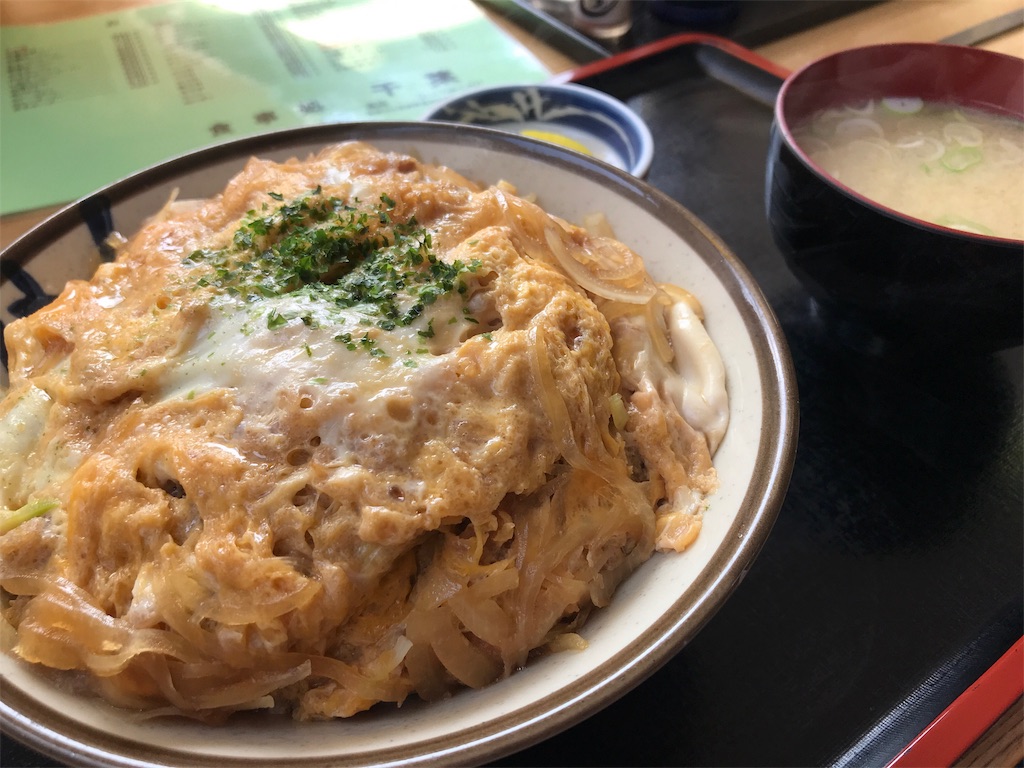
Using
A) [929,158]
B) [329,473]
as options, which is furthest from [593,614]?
[929,158]

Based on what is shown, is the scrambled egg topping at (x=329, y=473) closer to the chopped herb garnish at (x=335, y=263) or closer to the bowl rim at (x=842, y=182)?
the chopped herb garnish at (x=335, y=263)

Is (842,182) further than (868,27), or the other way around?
(868,27)

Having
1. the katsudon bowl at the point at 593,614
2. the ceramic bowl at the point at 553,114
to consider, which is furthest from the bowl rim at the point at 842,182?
the ceramic bowl at the point at 553,114

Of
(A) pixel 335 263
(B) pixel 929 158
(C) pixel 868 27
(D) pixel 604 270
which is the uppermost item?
(A) pixel 335 263

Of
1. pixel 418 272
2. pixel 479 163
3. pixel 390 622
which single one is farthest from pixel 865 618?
pixel 479 163

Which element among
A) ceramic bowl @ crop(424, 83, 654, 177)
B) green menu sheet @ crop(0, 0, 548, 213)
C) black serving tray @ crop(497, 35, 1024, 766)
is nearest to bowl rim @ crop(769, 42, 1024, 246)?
black serving tray @ crop(497, 35, 1024, 766)

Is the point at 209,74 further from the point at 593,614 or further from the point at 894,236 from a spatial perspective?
the point at 593,614
